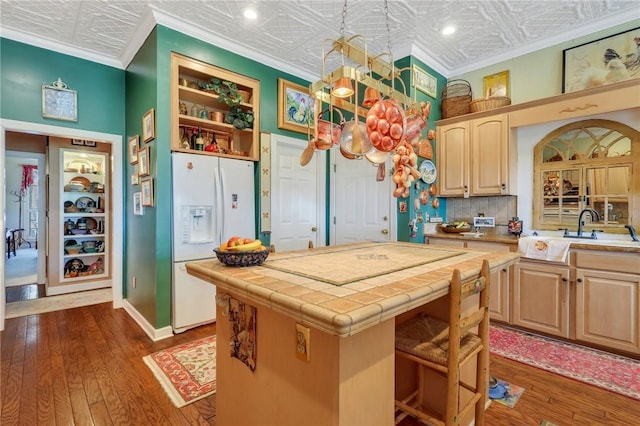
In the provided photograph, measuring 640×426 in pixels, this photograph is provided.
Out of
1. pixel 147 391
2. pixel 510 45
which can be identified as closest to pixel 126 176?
pixel 147 391

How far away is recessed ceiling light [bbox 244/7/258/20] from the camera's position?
8.95 ft

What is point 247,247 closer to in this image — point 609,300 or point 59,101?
point 609,300

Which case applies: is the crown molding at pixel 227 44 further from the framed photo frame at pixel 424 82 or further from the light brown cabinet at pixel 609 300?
the light brown cabinet at pixel 609 300

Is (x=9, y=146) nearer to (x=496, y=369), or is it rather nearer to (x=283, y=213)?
(x=283, y=213)

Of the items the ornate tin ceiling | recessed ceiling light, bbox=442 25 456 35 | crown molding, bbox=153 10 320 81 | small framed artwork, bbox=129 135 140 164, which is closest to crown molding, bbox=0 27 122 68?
the ornate tin ceiling

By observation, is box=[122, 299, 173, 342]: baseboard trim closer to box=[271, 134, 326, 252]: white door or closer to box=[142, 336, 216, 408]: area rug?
box=[142, 336, 216, 408]: area rug

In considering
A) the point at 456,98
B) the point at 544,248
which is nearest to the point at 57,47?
the point at 456,98

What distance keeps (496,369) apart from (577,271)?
1142 mm

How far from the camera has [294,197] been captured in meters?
3.90

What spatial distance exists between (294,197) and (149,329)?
211 cm

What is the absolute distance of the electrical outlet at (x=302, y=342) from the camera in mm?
1031

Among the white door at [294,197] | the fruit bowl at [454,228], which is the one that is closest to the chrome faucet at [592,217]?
the fruit bowl at [454,228]

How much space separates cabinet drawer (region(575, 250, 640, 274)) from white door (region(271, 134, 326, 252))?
274cm

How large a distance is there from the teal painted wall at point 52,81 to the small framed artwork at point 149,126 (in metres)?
0.82
